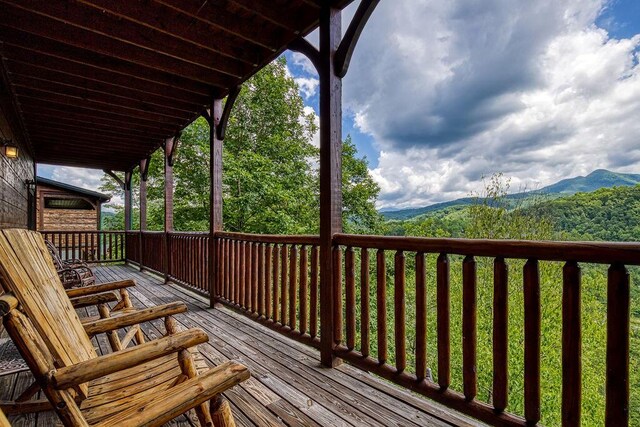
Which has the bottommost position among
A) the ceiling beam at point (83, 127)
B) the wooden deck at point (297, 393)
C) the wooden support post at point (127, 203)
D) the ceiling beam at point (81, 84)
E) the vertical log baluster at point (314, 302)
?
the wooden deck at point (297, 393)

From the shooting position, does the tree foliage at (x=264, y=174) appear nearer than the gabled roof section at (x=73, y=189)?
No

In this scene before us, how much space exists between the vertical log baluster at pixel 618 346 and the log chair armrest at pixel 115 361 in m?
1.52

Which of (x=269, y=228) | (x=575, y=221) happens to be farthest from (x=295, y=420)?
(x=575, y=221)

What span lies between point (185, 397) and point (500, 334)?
1.35 m

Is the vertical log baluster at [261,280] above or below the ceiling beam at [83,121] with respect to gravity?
below

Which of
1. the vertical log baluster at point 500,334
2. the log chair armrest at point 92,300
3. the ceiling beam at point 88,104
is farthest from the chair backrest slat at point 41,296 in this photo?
the ceiling beam at point 88,104

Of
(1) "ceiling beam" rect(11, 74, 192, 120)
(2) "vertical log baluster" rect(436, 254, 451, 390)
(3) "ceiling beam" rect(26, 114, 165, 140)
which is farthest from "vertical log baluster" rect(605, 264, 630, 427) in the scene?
(3) "ceiling beam" rect(26, 114, 165, 140)

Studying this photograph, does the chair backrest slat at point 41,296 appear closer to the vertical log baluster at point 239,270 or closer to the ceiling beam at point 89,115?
the vertical log baluster at point 239,270

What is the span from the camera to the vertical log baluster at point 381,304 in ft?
6.37

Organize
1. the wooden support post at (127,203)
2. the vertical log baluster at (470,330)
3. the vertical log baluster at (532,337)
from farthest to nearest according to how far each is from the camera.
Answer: the wooden support post at (127,203)
the vertical log baluster at (470,330)
the vertical log baluster at (532,337)

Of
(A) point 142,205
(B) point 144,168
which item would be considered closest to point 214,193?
(A) point 142,205

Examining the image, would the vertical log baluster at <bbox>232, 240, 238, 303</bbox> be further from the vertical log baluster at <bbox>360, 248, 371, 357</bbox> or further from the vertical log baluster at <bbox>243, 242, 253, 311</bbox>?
the vertical log baluster at <bbox>360, 248, 371, 357</bbox>

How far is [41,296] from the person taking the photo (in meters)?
1.27

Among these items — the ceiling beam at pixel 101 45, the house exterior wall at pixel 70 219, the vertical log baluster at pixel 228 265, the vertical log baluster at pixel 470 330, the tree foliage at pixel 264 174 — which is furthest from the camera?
the house exterior wall at pixel 70 219
